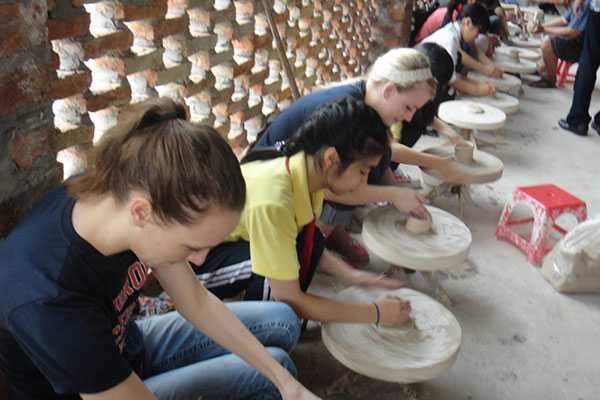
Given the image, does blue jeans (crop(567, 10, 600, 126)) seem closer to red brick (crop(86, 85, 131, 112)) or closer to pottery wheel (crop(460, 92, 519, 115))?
pottery wheel (crop(460, 92, 519, 115))

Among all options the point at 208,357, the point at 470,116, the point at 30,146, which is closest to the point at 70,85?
the point at 30,146

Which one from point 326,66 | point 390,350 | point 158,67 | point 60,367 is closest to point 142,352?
point 60,367

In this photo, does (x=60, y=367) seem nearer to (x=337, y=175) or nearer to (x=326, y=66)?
(x=337, y=175)

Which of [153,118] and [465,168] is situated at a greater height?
Answer: [153,118]

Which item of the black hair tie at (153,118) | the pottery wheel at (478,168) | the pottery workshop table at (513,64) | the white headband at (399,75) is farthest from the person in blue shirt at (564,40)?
the black hair tie at (153,118)

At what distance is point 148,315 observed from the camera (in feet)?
5.83

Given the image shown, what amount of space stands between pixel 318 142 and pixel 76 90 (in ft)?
2.31

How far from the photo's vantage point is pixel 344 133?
1648 mm

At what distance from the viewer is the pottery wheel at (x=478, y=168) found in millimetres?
2924

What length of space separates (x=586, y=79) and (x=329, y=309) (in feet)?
13.3

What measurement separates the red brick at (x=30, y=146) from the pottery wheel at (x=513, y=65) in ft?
15.6

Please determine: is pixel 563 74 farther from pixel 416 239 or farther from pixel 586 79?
pixel 416 239

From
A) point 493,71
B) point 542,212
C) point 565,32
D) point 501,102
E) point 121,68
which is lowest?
point 542,212

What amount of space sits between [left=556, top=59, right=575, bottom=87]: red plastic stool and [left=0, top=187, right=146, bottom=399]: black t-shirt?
20.6ft
